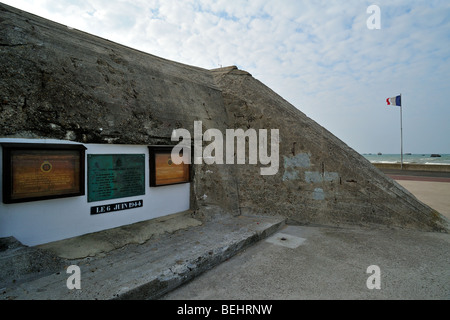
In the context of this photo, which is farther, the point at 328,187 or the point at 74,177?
the point at 328,187

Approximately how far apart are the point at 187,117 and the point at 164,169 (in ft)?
5.02

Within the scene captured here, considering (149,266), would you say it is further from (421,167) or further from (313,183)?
(421,167)

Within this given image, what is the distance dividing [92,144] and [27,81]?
52.1 inches

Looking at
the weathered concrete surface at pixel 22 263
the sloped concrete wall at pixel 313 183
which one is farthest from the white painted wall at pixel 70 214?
the sloped concrete wall at pixel 313 183

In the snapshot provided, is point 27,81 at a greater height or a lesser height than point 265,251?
greater

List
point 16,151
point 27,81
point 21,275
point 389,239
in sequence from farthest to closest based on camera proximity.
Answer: point 389,239 < point 27,81 < point 16,151 < point 21,275

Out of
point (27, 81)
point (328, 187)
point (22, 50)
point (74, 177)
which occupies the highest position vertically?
point (22, 50)

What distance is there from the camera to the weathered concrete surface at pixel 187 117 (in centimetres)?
389

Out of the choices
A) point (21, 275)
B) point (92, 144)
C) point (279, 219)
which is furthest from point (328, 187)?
point (21, 275)

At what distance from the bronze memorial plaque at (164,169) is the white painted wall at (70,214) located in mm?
133

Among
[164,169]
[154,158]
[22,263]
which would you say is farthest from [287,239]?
[22,263]

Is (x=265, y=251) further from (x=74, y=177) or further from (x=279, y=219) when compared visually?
(x=74, y=177)

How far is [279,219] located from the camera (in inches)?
237

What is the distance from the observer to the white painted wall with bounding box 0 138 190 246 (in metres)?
3.43
